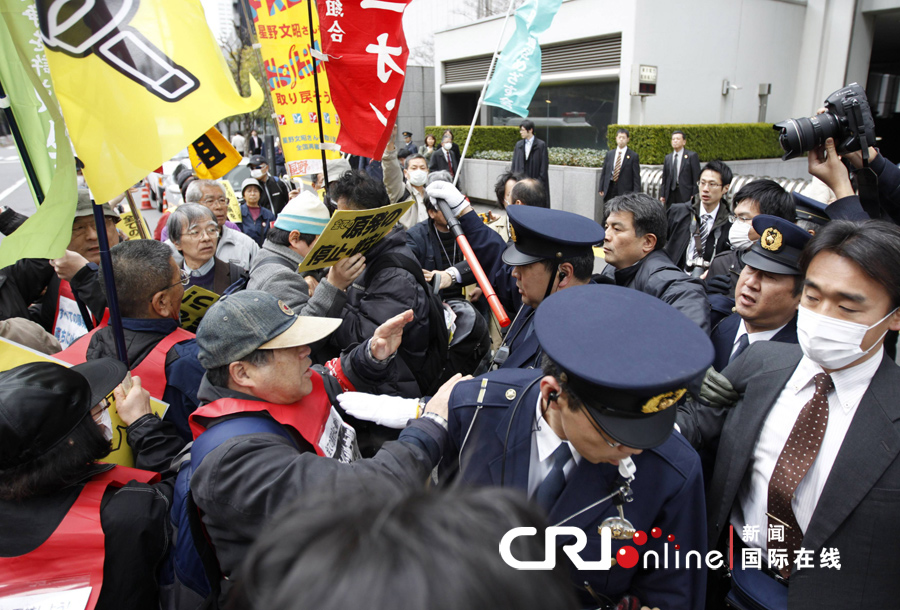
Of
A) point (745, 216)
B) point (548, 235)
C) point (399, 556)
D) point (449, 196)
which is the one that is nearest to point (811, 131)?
point (745, 216)

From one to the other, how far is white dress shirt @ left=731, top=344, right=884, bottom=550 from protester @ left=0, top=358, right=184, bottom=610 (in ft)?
6.73

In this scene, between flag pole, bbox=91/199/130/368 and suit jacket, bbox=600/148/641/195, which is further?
suit jacket, bbox=600/148/641/195

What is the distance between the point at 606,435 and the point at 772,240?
1649 millimetres

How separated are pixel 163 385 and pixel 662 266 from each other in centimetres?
264

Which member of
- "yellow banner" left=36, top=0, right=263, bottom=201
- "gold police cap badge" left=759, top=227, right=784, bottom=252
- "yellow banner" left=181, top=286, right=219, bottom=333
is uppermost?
"yellow banner" left=36, top=0, right=263, bottom=201

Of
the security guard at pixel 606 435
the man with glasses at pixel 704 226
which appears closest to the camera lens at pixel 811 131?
the security guard at pixel 606 435

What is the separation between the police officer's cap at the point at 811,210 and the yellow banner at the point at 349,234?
2.37 metres

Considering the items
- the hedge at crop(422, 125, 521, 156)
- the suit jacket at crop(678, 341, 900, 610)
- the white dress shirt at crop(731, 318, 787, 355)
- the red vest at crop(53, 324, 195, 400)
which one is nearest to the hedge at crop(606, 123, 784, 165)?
the hedge at crop(422, 125, 521, 156)

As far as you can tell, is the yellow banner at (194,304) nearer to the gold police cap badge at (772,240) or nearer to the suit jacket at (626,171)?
the gold police cap badge at (772,240)

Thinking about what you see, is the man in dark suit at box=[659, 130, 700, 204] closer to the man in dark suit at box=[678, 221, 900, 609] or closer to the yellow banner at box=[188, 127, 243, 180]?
the yellow banner at box=[188, 127, 243, 180]

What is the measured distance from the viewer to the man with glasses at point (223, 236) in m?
4.55

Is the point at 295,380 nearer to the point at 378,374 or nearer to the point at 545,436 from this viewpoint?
the point at 378,374

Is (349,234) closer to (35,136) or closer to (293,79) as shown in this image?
(35,136)

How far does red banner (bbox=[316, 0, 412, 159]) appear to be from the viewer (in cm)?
343
